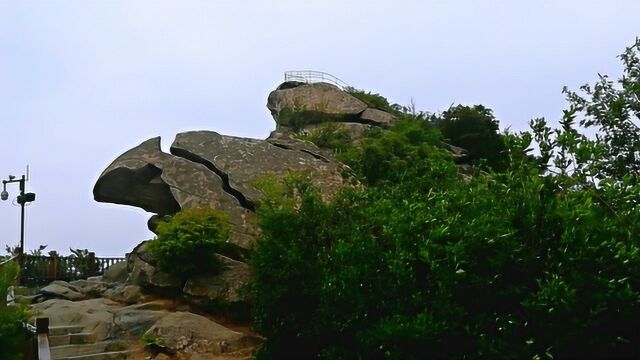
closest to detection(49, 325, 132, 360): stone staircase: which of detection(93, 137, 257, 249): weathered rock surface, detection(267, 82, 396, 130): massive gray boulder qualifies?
detection(93, 137, 257, 249): weathered rock surface

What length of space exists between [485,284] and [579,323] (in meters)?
0.87

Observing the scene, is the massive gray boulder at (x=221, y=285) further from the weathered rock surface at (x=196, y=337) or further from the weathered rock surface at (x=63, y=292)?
the weathered rock surface at (x=63, y=292)

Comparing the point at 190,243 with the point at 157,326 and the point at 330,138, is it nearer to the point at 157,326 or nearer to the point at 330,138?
the point at 157,326

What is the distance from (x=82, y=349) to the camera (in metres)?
10.8

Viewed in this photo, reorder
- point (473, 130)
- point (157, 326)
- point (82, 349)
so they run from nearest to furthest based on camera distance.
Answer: point (82, 349)
point (157, 326)
point (473, 130)

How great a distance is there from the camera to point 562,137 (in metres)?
6.77

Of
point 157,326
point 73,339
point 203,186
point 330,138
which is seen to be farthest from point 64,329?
point 330,138

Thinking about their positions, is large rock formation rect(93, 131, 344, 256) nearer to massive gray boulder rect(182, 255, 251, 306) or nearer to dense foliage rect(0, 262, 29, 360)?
massive gray boulder rect(182, 255, 251, 306)

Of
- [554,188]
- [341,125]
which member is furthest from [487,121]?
[554,188]

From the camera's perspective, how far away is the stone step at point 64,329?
11.3 meters

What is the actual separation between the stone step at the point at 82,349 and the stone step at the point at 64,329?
1.54ft

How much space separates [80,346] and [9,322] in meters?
4.17

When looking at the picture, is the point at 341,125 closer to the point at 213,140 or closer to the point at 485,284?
the point at 213,140

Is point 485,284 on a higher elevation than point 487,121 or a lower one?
lower
